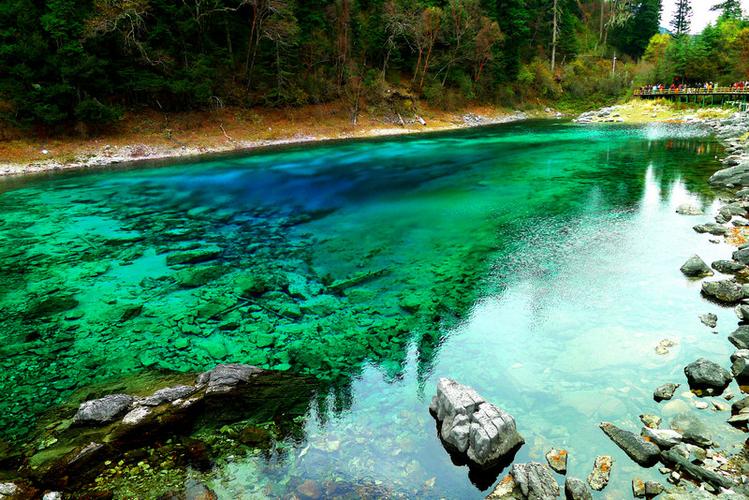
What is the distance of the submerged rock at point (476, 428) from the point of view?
4.92 metres

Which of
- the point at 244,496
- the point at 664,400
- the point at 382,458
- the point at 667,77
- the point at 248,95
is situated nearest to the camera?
the point at 244,496

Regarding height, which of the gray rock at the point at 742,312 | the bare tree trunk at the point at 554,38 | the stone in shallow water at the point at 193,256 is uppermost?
the bare tree trunk at the point at 554,38

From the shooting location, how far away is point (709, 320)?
7.48 m

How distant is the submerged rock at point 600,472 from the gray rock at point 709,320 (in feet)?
13.5

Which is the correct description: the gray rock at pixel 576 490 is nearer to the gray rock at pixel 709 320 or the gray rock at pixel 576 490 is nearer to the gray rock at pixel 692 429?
the gray rock at pixel 692 429

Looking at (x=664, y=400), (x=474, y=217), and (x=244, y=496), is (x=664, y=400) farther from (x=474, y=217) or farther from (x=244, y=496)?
(x=474, y=217)

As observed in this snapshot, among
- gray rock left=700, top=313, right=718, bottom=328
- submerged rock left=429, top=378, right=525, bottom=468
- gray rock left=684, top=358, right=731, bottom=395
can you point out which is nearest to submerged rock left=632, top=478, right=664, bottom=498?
submerged rock left=429, top=378, right=525, bottom=468

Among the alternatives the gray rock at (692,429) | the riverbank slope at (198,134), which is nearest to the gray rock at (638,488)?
the gray rock at (692,429)

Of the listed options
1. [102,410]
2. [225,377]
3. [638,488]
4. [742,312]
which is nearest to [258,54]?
[225,377]

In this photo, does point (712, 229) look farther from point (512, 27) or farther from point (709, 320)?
point (512, 27)

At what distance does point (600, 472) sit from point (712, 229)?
403 inches

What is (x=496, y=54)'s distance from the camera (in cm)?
5684

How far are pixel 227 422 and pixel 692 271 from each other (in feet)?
32.0

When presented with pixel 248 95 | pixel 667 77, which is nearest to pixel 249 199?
pixel 248 95
